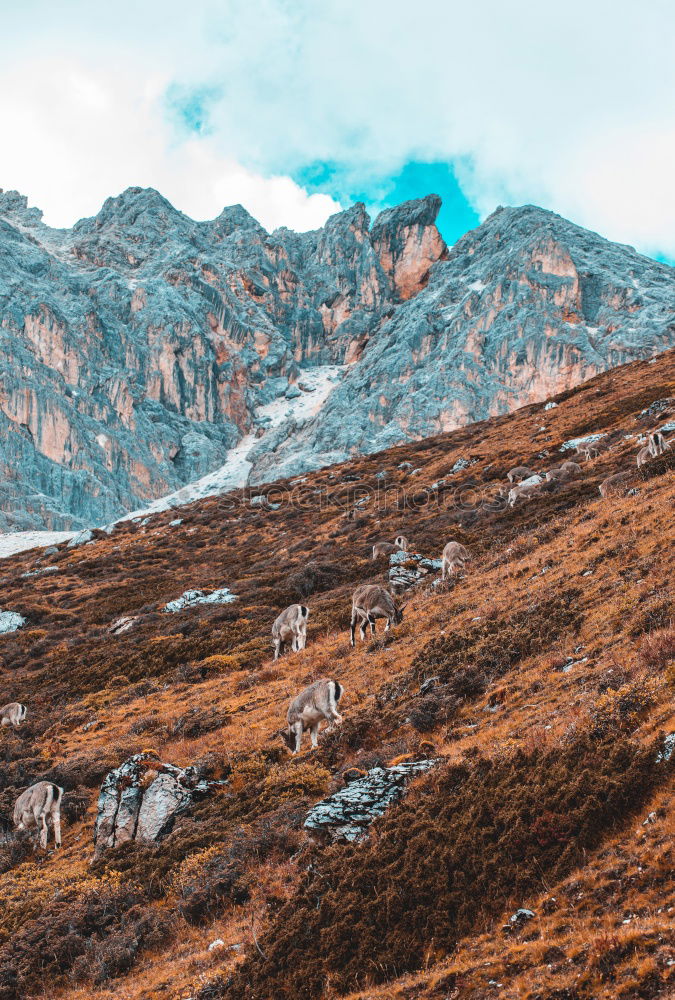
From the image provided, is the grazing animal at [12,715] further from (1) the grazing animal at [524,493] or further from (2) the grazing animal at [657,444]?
(2) the grazing animal at [657,444]

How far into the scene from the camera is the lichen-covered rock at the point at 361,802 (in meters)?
9.66

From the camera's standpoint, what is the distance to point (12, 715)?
22.5 m

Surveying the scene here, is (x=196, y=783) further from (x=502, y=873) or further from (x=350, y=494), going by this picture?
(x=350, y=494)

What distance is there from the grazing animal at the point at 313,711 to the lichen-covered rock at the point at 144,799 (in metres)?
1.68

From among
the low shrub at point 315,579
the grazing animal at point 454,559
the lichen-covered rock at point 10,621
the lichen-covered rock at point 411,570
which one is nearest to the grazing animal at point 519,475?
the low shrub at point 315,579

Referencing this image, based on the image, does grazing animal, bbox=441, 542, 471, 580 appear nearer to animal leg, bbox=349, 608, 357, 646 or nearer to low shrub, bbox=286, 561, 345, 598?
animal leg, bbox=349, 608, 357, 646


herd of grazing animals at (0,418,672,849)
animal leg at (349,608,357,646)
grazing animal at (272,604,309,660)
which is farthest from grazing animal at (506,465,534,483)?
animal leg at (349,608,357,646)

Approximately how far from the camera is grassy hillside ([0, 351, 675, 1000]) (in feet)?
22.3

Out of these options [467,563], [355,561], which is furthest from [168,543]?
[467,563]

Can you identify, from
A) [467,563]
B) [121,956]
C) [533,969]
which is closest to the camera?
[533,969]

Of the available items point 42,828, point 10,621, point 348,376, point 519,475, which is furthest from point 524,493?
point 348,376

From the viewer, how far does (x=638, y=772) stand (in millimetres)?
7629

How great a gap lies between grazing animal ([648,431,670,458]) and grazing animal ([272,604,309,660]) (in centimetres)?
1549

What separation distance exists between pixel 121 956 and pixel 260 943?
272 centimetres
